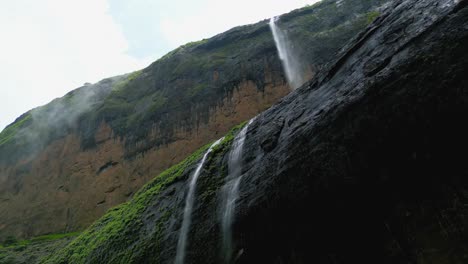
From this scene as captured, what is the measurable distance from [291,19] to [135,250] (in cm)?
2250

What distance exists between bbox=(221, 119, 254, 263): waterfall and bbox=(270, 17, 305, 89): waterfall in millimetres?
12183

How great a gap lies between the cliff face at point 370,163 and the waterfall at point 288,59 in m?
12.9

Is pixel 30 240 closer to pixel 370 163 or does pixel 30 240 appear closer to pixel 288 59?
pixel 288 59

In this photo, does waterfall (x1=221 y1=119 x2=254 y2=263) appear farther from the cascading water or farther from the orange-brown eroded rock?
the orange-brown eroded rock

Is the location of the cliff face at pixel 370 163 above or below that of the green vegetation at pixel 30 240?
above

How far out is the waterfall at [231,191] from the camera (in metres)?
8.16

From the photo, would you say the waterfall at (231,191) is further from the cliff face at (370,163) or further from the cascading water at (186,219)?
the cascading water at (186,219)

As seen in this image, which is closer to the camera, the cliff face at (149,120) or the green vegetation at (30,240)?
the green vegetation at (30,240)

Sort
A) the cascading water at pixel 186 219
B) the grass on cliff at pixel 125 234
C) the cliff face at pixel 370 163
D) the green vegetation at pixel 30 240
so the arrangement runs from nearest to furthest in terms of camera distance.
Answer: the cliff face at pixel 370 163 < the cascading water at pixel 186 219 < the grass on cliff at pixel 125 234 < the green vegetation at pixel 30 240

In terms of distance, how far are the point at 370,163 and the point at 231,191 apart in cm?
373

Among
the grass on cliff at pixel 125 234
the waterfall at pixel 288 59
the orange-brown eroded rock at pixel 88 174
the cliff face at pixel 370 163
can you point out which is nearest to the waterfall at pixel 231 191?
the cliff face at pixel 370 163

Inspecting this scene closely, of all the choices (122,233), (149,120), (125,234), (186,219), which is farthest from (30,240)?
(186,219)

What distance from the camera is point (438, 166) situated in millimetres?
5758

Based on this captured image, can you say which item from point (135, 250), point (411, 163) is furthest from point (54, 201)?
point (411, 163)
